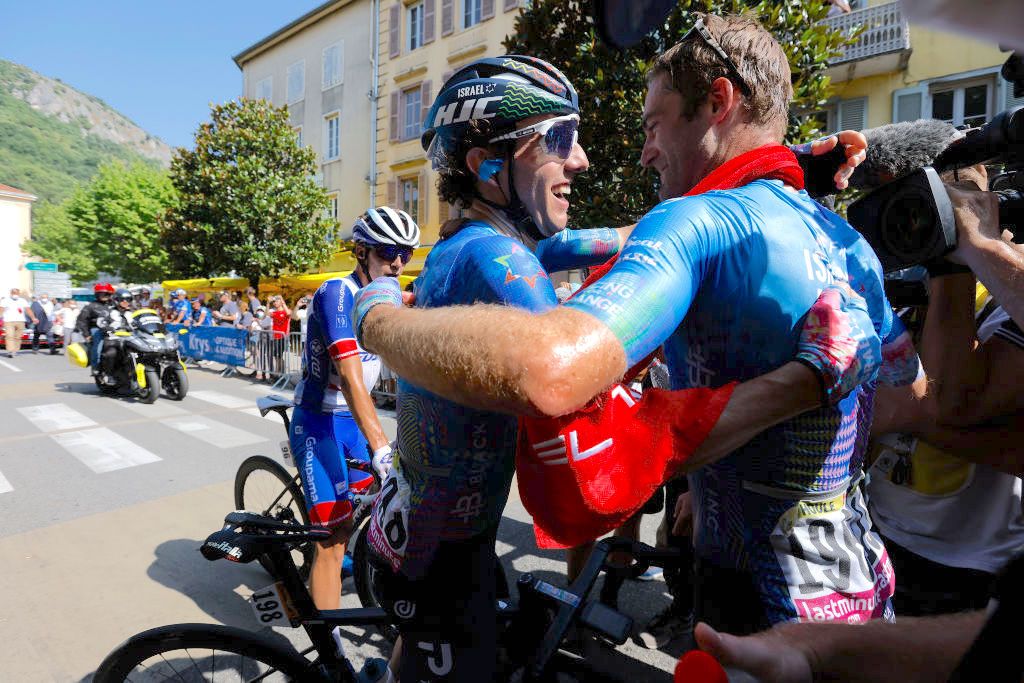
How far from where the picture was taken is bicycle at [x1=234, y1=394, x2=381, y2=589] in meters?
3.55

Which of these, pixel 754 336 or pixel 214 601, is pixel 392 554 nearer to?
pixel 754 336

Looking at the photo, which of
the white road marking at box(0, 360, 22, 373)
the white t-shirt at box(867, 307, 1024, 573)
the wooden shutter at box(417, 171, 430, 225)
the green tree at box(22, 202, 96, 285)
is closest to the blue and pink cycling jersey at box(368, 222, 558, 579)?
the white t-shirt at box(867, 307, 1024, 573)

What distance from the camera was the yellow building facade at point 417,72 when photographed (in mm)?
21844

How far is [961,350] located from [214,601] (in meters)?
3.96

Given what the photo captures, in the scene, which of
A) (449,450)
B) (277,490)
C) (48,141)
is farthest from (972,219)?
(48,141)

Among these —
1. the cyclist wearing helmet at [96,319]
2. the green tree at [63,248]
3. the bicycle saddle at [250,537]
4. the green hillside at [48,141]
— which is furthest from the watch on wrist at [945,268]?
the green hillside at [48,141]

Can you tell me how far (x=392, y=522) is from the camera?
1725mm

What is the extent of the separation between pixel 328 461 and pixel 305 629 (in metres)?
1.11

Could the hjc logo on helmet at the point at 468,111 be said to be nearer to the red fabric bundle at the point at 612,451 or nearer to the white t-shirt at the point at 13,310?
the red fabric bundle at the point at 612,451

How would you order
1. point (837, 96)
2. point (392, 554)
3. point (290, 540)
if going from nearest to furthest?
point (392, 554) → point (290, 540) → point (837, 96)

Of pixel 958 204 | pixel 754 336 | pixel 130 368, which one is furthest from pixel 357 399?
pixel 130 368

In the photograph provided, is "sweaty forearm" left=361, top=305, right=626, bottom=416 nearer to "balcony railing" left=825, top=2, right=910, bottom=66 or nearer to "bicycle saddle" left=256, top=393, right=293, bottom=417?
"bicycle saddle" left=256, top=393, right=293, bottom=417

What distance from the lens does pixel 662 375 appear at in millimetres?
3172

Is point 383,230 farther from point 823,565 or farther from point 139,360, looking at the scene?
point 139,360
